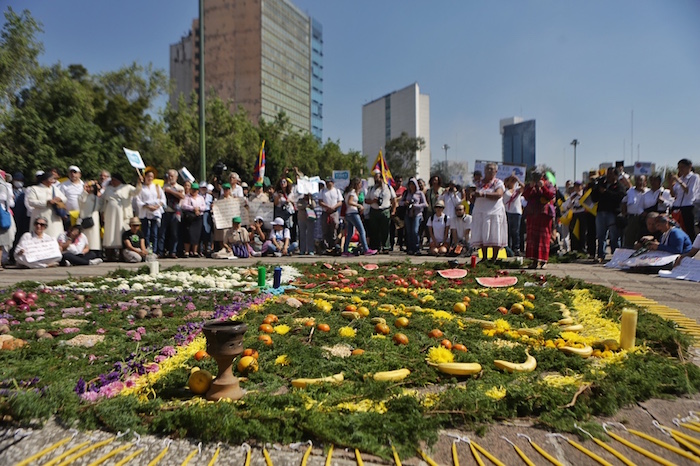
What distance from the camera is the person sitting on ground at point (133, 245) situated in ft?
36.9

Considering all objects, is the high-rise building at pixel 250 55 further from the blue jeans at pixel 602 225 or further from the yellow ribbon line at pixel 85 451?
the yellow ribbon line at pixel 85 451

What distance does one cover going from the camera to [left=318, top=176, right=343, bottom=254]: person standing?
13.6 m

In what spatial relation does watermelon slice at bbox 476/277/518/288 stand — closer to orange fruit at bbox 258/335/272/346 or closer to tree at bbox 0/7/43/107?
orange fruit at bbox 258/335/272/346

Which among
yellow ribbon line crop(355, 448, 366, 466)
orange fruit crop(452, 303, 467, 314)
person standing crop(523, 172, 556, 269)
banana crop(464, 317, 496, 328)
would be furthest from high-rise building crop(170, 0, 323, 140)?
yellow ribbon line crop(355, 448, 366, 466)

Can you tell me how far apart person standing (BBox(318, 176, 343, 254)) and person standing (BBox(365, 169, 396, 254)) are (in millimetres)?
852

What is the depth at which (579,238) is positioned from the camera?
1327 cm

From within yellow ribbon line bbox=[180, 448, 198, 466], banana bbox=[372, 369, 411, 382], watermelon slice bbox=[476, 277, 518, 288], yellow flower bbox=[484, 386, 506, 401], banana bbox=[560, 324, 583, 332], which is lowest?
yellow ribbon line bbox=[180, 448, 198, 466]

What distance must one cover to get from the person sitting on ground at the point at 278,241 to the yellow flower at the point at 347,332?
871 centimetres

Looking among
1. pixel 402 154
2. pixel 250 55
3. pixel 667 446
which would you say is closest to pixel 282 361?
pixel 667 446

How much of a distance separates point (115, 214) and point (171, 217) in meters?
1.23

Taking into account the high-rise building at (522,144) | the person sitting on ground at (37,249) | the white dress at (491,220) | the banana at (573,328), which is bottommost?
the banana at (573,328)

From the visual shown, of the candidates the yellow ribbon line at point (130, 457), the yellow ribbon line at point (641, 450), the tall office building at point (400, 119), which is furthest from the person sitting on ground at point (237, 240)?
the tall office building at point (400, 119)

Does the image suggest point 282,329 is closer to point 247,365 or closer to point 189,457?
point 247,365

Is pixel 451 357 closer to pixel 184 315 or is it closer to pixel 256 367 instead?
pixel 256 367
